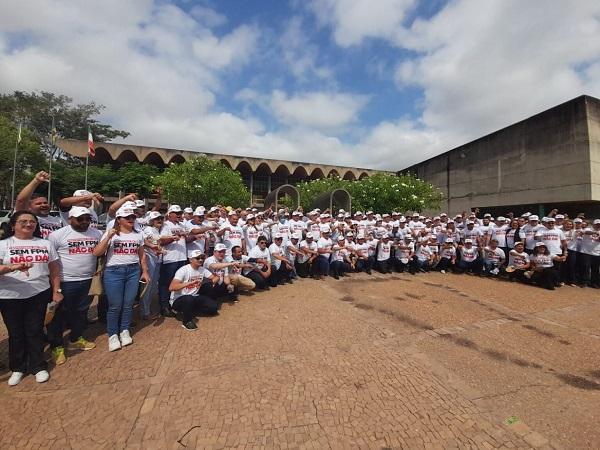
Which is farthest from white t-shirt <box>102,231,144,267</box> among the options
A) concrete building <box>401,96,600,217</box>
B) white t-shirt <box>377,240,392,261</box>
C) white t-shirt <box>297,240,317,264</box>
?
concrete building <box>401,96,600,217</box>

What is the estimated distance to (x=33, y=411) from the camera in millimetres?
2861

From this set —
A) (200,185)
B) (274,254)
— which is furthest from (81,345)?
(200,185)

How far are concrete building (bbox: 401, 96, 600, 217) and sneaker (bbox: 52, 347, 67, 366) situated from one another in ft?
75.1

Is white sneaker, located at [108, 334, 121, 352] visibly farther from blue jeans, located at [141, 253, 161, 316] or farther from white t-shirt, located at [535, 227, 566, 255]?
white t-shirt, located at [535, 227, 566, 255]

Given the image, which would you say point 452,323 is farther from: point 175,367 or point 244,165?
point 244,165

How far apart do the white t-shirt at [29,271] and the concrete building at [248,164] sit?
2510 cm

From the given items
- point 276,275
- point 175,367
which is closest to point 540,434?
point 175,367

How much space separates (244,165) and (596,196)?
25997mm

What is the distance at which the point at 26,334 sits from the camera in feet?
11.1

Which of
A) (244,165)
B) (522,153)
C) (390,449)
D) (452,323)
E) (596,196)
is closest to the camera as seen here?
(390,449)

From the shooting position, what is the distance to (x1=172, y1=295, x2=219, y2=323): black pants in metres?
4.83

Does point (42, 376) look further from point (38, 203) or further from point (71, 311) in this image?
point (38, 203)

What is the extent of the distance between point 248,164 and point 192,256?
25783 millimetres

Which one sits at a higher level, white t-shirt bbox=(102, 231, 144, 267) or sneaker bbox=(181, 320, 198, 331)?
white t-shirt bbox=(102, 231, 144, 267)
